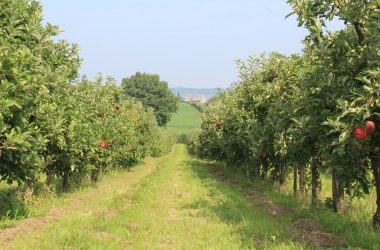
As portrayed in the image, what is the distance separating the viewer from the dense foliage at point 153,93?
328 feet

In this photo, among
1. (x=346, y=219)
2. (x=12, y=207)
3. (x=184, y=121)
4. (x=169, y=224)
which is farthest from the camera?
(x=184, y=121)

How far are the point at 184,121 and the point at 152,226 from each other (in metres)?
155

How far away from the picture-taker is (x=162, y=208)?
1385 centimetres

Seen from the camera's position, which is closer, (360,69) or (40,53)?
(360,69)

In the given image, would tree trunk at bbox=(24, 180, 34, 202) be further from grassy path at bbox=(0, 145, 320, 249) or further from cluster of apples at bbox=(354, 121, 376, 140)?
cluster of apples at bbox=(354, 121, 376, 140)

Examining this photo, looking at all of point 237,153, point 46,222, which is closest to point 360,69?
point 46,222

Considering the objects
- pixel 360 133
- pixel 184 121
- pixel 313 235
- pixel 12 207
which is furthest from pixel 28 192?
pixel 184 121

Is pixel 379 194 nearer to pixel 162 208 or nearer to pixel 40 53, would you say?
pixel 162 208

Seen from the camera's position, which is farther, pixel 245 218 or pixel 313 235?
pixel 245 218

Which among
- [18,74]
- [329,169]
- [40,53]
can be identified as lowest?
[329,169]

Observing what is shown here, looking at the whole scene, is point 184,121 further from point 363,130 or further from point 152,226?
point 363,130

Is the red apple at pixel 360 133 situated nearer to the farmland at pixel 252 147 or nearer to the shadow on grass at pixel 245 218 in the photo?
the farmland at pixel 252 147

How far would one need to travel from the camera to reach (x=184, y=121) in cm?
16562

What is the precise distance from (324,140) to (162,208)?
6.85 metres
